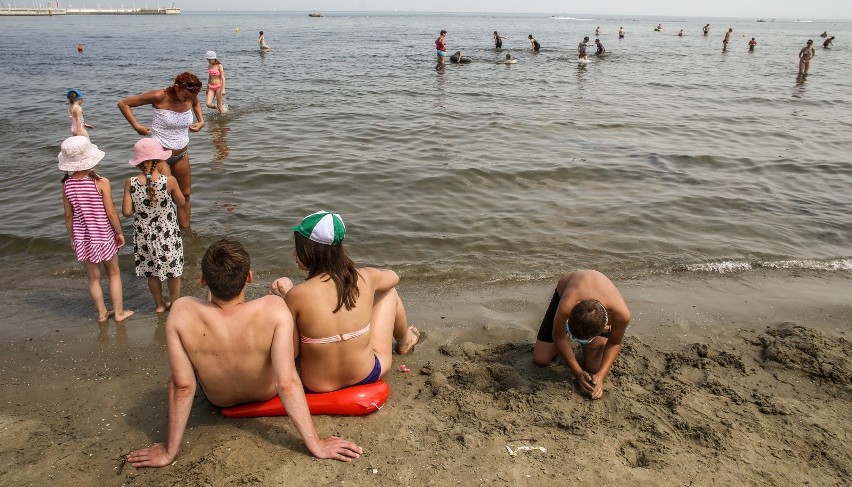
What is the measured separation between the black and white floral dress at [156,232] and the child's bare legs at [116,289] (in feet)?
0.75

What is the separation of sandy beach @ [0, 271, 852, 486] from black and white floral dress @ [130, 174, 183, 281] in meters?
0.51

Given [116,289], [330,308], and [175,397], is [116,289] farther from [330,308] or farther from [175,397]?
[330,308]

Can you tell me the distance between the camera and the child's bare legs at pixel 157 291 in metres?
5.14

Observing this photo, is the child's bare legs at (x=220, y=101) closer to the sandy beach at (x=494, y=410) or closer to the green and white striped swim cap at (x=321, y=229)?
the sandy beach at (x=494, y=410)

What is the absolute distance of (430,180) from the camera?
31.2ft

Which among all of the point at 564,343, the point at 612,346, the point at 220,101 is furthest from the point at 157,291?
the point at 220,101

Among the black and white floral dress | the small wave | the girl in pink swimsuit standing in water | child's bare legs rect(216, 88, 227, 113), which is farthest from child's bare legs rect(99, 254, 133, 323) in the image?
child's bare legs rect(216, 88, 227, 113)

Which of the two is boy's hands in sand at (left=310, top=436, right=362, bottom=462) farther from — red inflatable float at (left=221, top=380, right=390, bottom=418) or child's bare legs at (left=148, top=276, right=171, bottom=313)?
child's bare legs at (left=148, top=276, right=171, bottom=313)

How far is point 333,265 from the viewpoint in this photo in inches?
135

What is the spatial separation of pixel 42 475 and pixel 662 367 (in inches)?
158

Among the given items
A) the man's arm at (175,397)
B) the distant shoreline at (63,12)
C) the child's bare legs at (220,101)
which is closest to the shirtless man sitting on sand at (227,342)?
the man's arm at (175,397)

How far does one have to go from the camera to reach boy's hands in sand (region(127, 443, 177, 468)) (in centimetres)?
316

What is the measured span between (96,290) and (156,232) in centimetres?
77

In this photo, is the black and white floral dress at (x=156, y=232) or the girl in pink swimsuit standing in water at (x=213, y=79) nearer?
the black and white floral dress at (x=156, y=232)
